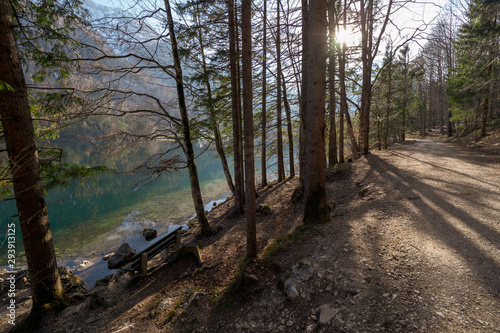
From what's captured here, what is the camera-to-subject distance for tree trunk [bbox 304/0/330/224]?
4.68 meters

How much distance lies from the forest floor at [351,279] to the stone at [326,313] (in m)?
0.01

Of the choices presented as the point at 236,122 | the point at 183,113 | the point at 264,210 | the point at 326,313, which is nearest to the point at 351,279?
the point at 326,313

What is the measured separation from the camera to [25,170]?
14.0 feet

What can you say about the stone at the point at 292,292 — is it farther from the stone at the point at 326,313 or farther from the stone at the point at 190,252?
the stone at the point at 190,252

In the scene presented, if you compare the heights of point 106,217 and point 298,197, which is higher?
point 298,197

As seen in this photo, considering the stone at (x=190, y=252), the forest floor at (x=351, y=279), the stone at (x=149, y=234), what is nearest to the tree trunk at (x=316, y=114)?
the forest floor at (x=351, y=279)

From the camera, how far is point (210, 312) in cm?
402

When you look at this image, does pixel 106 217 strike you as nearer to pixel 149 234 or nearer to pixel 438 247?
pixel 149 234

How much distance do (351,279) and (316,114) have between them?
3.45 m

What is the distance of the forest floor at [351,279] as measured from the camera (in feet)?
9.04

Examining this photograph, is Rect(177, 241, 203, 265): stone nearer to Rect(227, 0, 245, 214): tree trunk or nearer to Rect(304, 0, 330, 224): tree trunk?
Rect(227, 0, 245, 214): tree trunk

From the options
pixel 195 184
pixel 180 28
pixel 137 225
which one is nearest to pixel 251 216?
pixel 195 184

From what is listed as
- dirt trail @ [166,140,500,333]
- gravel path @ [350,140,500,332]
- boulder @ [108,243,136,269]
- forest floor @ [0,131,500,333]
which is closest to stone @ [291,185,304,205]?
forest floor @ [0,131,500,333]

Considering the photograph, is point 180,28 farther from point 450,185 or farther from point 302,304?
point 450,185
